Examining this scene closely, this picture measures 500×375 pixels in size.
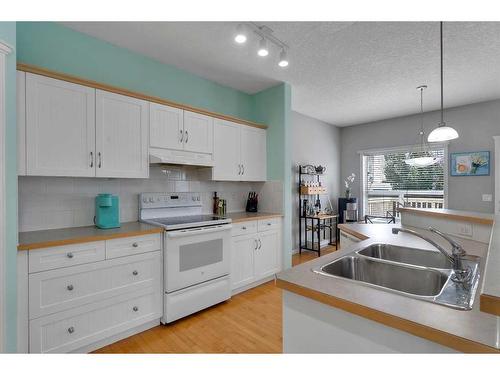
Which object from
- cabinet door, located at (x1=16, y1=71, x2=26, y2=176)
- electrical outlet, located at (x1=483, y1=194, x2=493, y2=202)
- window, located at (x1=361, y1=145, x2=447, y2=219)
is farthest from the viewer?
window, located at (x1=361, y1=145, x2=447, y2=219)

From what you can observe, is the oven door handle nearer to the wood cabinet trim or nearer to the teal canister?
the teal canister

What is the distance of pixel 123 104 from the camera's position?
2.29 m

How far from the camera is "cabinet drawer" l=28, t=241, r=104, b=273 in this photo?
1.64m

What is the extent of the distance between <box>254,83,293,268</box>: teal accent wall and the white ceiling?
0.21 metres

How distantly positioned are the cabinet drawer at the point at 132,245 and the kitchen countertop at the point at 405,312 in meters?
1.42

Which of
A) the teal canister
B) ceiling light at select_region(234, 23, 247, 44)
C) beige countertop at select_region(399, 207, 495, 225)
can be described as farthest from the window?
the teal canister

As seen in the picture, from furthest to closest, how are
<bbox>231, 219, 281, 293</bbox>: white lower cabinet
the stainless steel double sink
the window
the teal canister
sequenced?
1. the window
2. <bbox>231, 219, 281, 293</bbox>: white lower cabinet
3. the teal canister
4. the stainless steel double sink

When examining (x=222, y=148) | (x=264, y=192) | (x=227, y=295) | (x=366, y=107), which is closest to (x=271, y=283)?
(x=227, y=295)

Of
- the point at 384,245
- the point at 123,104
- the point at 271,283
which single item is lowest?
the point at 271,283

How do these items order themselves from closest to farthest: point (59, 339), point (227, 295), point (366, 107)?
point (59, 339)
point (227, 295)
point (366, 107)

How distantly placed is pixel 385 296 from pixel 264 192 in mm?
2736

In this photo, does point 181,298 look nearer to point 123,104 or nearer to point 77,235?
point 77,235

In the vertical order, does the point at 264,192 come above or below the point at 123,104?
below

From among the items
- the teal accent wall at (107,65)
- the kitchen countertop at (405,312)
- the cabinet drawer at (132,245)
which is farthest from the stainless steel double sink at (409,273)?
the teal accent wall at (107,65)
